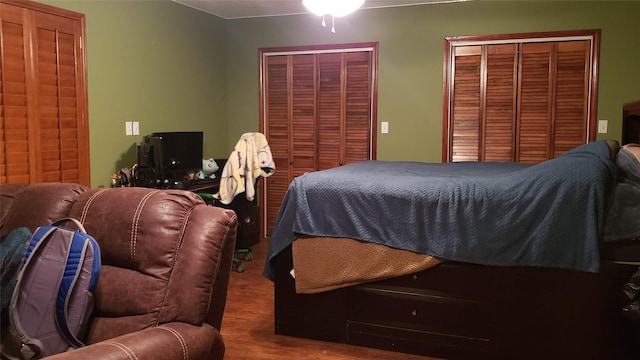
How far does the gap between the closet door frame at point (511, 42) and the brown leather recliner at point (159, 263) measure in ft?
12.1

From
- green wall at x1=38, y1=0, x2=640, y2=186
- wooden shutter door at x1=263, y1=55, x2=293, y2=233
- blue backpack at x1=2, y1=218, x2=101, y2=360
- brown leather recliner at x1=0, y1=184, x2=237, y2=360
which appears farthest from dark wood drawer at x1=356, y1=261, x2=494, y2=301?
wooden shutter door at x1=263, y1=55, x2=293, y2=233

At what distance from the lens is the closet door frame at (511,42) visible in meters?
4.67

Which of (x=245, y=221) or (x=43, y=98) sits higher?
(x=43, y=98)

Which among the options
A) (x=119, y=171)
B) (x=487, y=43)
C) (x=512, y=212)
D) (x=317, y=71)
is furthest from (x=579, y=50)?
(x=119, y=171)

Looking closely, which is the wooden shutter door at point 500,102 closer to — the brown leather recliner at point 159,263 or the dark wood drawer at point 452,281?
the dark wood drawer at point 452,281

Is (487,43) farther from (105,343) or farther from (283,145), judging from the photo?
(105,343)

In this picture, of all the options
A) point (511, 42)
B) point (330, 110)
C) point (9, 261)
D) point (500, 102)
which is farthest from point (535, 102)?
point (9, 261)

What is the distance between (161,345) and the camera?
4.90ft

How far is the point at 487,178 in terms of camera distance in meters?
2.71

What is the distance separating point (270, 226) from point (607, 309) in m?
3.91

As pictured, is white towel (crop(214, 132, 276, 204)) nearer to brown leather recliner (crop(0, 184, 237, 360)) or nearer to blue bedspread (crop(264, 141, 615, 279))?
blue bedspread (crop(264, 141, 615, 279))

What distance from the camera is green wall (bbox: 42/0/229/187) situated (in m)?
4.03

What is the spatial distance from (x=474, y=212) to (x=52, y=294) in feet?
6.25

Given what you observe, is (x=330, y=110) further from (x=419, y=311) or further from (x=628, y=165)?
(x=628, y=165)
